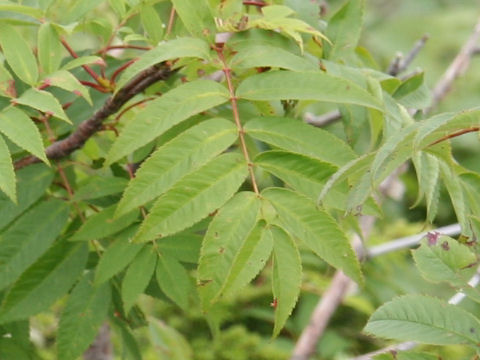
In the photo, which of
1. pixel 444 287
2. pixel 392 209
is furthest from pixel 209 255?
pixel 392 209

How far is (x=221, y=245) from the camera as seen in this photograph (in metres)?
0.95

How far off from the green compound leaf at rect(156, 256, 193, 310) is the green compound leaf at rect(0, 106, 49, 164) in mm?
285

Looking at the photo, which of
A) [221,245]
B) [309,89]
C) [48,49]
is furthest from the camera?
[48,49]

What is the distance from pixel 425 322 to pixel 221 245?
251mm

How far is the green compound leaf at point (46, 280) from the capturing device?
48.7 inches

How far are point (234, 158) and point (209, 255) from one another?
0.16m

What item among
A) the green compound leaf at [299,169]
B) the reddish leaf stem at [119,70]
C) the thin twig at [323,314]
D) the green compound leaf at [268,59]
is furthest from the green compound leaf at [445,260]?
the thin twig at [323,314]

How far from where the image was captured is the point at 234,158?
105 centimetres

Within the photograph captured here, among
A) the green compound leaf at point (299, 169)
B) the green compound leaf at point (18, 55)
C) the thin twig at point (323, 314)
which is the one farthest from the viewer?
the thin twig at point (323, 314)

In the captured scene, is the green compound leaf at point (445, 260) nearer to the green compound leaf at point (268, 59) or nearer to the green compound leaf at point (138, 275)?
the green compound leaf at point (268, 59)

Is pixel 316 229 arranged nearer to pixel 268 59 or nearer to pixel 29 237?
pixel 268 59

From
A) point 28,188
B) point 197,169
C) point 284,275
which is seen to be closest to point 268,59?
point 197,169

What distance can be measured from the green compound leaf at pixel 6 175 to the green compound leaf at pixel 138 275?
26 centimetres

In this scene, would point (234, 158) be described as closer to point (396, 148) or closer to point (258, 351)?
point (396, 148)
